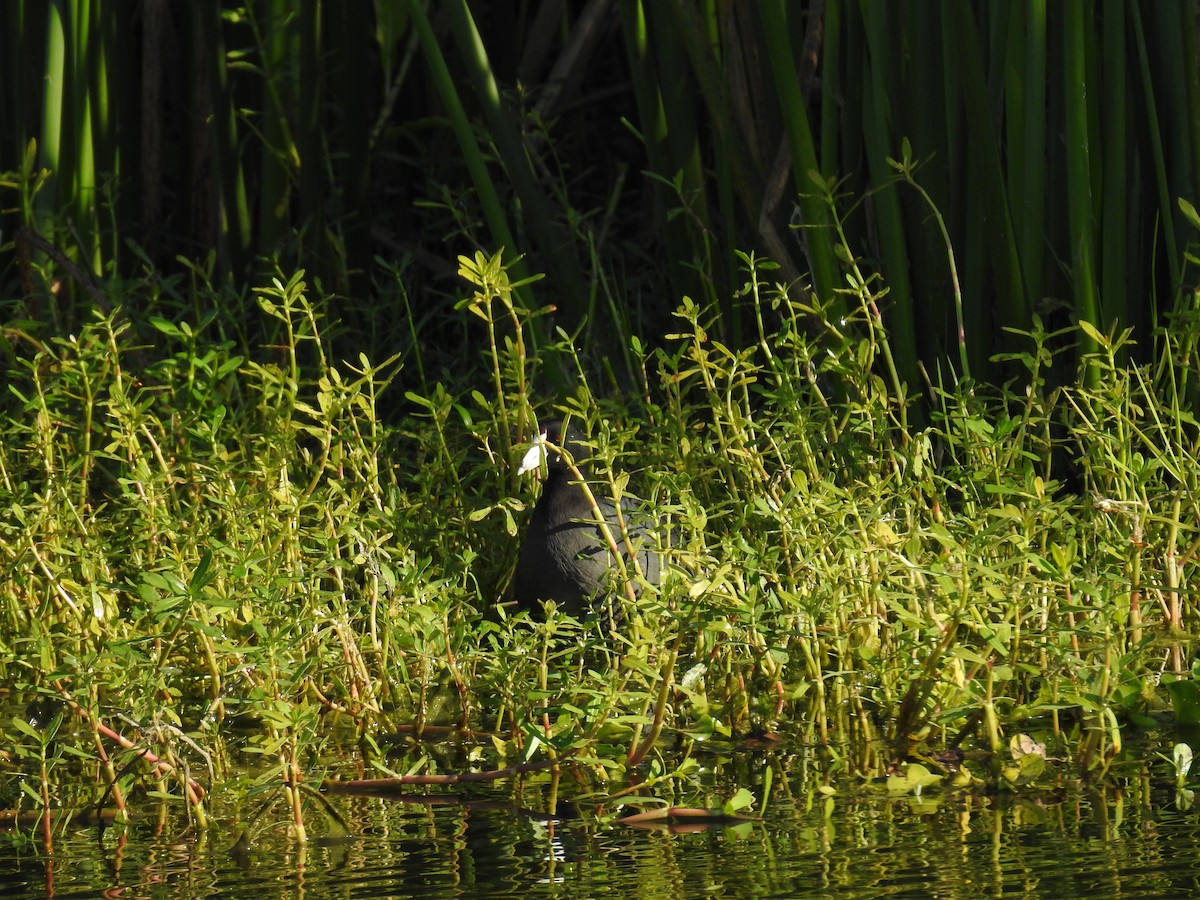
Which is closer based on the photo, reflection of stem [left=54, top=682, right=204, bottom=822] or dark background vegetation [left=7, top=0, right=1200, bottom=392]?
reflection of stem [left=54, top=682, right=204, bottom=822]

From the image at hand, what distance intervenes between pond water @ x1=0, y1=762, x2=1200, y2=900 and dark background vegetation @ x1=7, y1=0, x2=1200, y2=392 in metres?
1.11

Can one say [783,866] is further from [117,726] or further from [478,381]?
[478,381]

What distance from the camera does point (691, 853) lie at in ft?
5.58

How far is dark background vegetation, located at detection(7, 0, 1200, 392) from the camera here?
3.03m

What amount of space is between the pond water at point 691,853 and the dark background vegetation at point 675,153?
1.11 metres

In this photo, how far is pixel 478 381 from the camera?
3.98 metres

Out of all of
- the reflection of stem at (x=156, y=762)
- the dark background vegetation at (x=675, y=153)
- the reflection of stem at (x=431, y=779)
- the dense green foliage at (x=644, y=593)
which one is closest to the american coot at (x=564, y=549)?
the dense green foliage at (x=644, y=593)

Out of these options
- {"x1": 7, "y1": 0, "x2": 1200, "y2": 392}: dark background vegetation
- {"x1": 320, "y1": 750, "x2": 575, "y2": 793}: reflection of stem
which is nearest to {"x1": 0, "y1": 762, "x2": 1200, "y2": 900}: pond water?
{"x1": 320, "y1": 750, "x2": 575, "y2": 793}: reflection of stem

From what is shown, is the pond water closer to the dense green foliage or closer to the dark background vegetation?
the dense green foliage

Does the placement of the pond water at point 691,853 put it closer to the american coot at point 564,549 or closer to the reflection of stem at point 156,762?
the reflection of stem at point 156,762

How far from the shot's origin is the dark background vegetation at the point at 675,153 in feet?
9.94

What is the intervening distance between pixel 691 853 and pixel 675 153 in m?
2.13

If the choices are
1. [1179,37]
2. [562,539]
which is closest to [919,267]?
[1179,37]

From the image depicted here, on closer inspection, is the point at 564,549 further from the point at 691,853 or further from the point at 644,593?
the point at 691,853
